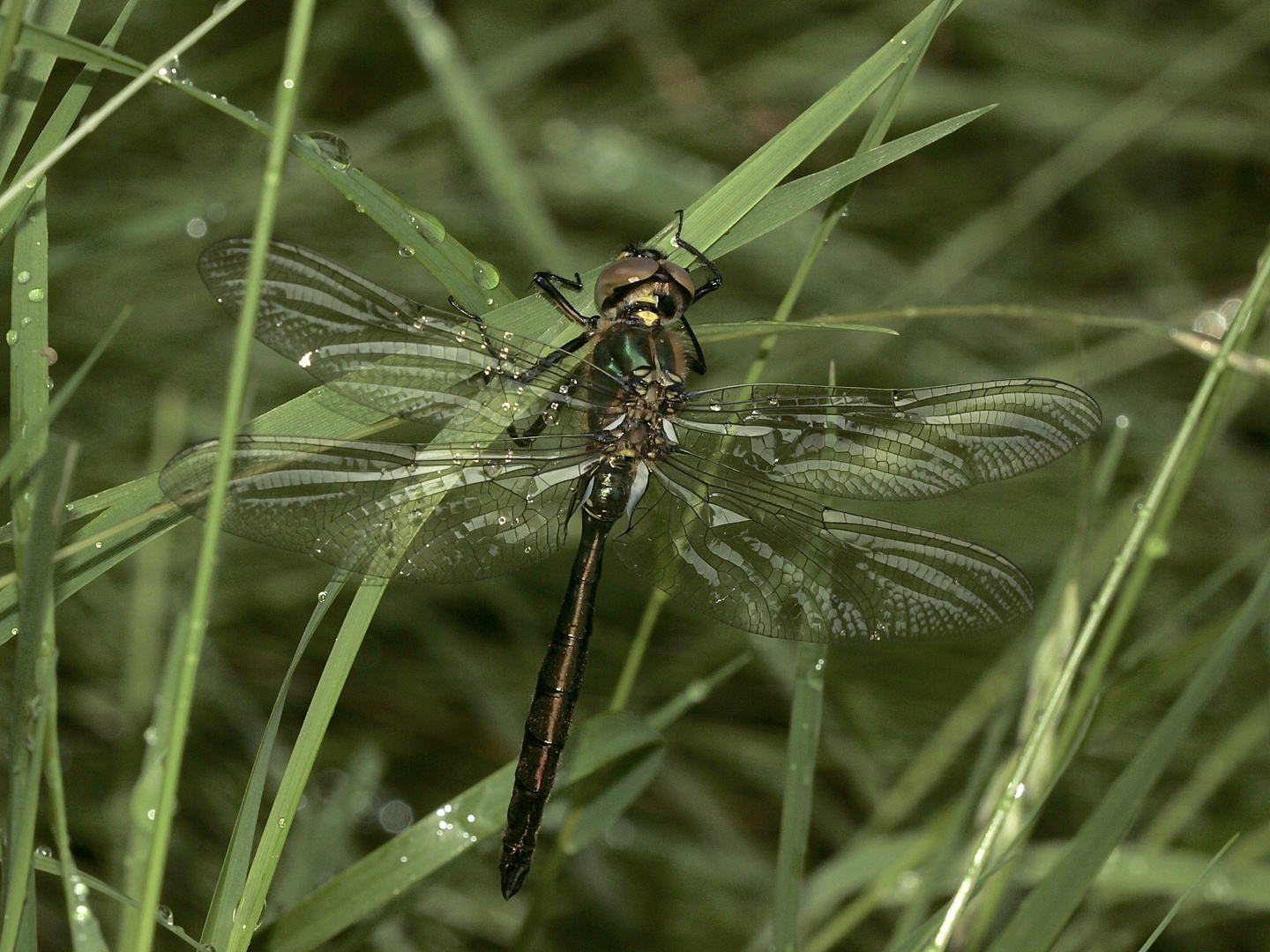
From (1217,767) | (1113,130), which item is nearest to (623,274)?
(1217,767)

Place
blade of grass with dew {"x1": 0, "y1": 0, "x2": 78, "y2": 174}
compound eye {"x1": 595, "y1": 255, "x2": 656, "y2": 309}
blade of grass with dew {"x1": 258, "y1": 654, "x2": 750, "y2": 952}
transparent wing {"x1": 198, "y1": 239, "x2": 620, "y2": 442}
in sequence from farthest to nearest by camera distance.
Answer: compound eye {"x1": 595, "y1": 255, "x2": 656, "y2": 309} < transparent wing {"x1": 198, "y1": 239, "x2": 620, "y2": 442} < blade of grass with dew {"x1": 258, "y1": 654, "x2": 750, "y2": 952} < blade of grass with dew {"x1": 0, "y1": 0, "x2": 78, "y2": 174}

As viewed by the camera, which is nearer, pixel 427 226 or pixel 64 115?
pixel 64 115

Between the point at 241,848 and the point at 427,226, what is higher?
the point at 427,226

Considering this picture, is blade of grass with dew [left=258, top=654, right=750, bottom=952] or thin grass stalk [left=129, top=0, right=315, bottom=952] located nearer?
thin grass stalk [left=129, top=0, right=315, bottom=952]

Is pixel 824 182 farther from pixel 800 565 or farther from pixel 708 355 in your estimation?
pixel 708 355

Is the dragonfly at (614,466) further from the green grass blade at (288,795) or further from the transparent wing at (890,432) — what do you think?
the green grass blade at (288,795)

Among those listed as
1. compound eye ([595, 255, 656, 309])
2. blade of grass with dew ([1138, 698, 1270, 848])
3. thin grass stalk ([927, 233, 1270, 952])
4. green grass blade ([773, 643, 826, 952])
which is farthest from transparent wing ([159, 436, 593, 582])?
blade of grass with dew ([1138, 698, 1270, 848])

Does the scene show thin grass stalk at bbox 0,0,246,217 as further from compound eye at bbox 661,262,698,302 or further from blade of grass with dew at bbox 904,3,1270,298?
blade of grass with dew at bbox 904,3,1270,298
